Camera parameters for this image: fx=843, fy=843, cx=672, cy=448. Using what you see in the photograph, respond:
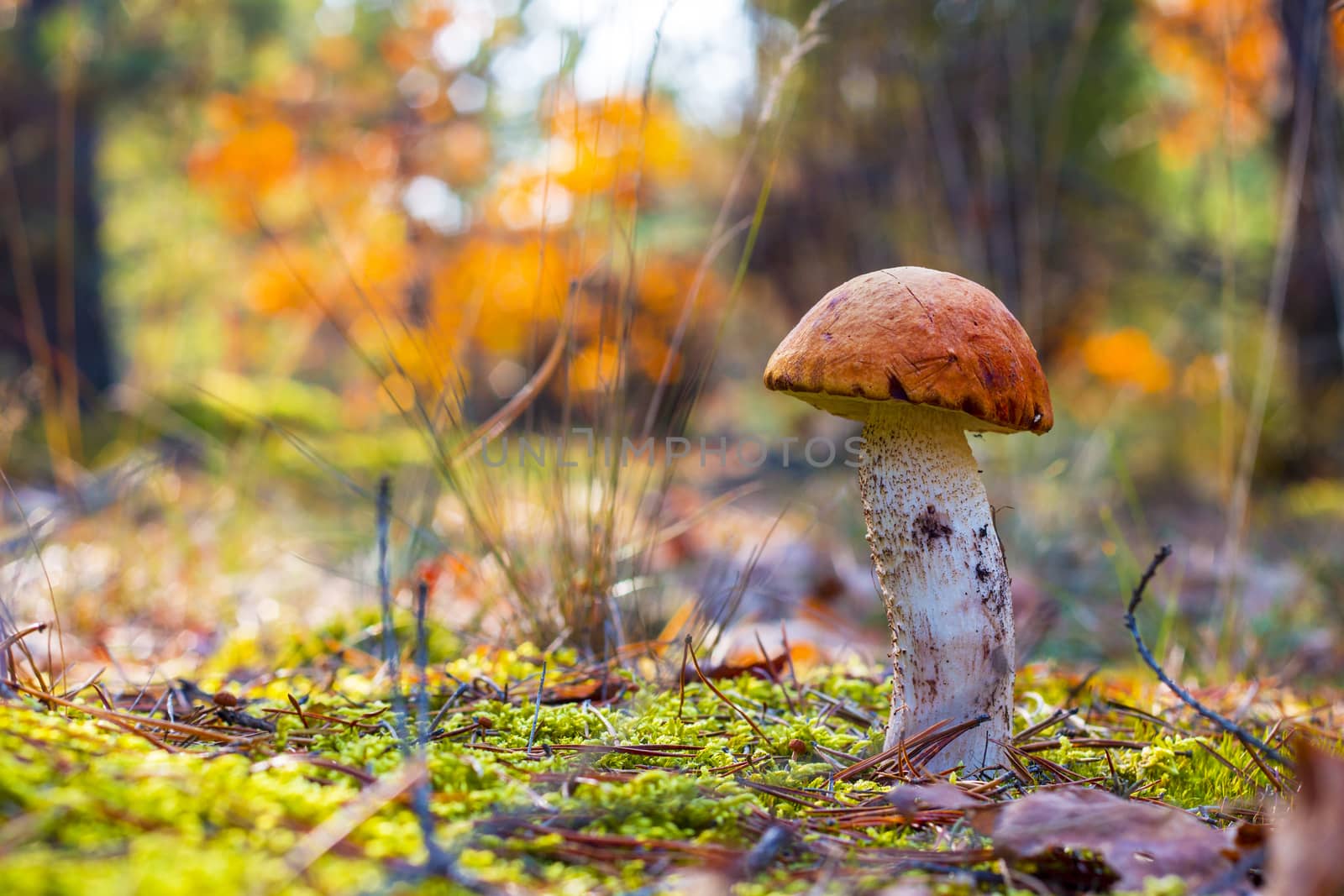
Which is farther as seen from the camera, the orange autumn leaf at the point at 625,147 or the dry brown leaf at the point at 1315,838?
the orange autumn leaf at the point at 625,147

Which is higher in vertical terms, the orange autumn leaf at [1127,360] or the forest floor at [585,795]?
the orange autumn leaf at [1127,360]

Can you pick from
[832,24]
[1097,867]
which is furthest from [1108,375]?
[1097,867]

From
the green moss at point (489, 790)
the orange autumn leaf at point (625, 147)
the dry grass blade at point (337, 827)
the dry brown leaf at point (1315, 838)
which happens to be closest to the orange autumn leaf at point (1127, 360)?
the orange autumn leaf at point (625, 147)

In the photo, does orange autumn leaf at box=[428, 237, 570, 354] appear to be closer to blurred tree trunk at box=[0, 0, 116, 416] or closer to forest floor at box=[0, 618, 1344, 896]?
blurred tree trunk at box=[0, 0, 116, 416]

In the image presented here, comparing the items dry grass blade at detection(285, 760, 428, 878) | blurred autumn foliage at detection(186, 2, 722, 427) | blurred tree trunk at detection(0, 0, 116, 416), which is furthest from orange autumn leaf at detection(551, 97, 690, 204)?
blurred tree trunk at detection(0, 0, 116, 416)

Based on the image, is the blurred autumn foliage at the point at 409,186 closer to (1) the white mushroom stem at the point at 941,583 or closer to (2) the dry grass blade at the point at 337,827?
(1) the white mushroom stem at the point at 941,583

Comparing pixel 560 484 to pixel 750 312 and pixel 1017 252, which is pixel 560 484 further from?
pixel 750 312
